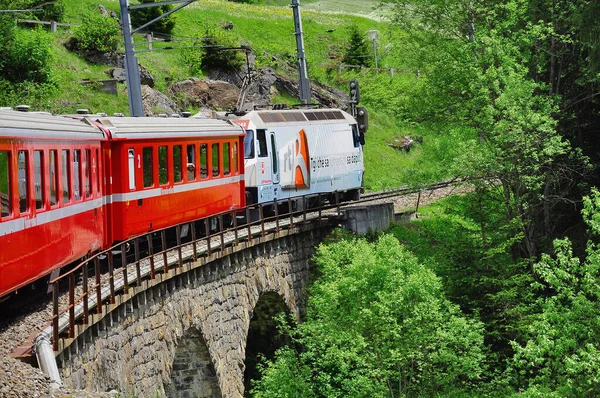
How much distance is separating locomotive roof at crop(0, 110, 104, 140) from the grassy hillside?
1309 cm

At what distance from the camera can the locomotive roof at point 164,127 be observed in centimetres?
1875

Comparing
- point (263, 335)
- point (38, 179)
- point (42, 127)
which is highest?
point (42, 127)

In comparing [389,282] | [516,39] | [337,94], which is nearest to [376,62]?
[337,94]

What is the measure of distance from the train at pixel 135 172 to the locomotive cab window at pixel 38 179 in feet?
0.05

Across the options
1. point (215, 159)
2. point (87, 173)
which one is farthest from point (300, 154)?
point (87, 173)

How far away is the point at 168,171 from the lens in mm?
20828

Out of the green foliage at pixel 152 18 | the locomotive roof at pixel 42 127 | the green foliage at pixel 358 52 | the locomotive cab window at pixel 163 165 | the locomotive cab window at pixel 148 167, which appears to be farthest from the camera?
the green foliage at pixel 358 52

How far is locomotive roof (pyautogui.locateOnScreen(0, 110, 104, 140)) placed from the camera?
1300 cm

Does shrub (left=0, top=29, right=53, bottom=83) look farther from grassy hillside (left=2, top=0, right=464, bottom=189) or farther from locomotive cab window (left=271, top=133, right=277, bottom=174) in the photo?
locomotive cab window (left=271, top=133, right=277, bottom=174)

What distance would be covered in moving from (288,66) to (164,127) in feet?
129

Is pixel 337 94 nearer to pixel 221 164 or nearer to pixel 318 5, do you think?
pixel 221 164

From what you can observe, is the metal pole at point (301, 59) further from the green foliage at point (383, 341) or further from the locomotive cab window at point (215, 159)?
the locomotive cab window at point (215, 159)

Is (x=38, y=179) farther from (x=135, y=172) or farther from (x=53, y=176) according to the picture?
(x=135, y=172)

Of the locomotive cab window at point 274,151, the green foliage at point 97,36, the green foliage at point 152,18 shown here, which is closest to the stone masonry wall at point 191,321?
the locomotive cab window at point 274,151
